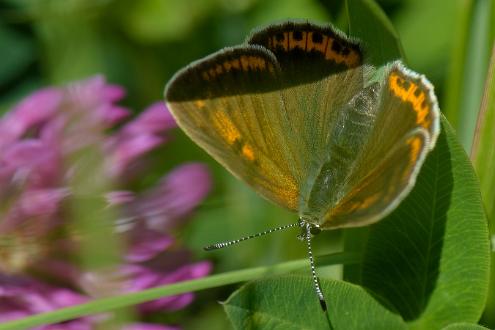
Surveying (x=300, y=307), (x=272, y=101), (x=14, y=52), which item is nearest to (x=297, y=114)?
(x=272, y=101)

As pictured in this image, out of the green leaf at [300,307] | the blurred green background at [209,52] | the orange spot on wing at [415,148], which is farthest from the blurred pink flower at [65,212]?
the orange spot on wing at [415,148]

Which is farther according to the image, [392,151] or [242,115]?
[242,115]

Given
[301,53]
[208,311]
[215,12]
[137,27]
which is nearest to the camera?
[301,53]

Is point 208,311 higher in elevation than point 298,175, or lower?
lower

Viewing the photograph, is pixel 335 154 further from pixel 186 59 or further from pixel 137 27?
pixel 137 27

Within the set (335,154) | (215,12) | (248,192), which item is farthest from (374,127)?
(215,12)

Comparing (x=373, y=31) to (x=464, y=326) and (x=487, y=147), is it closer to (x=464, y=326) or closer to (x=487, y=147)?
(x=487, y=147)
